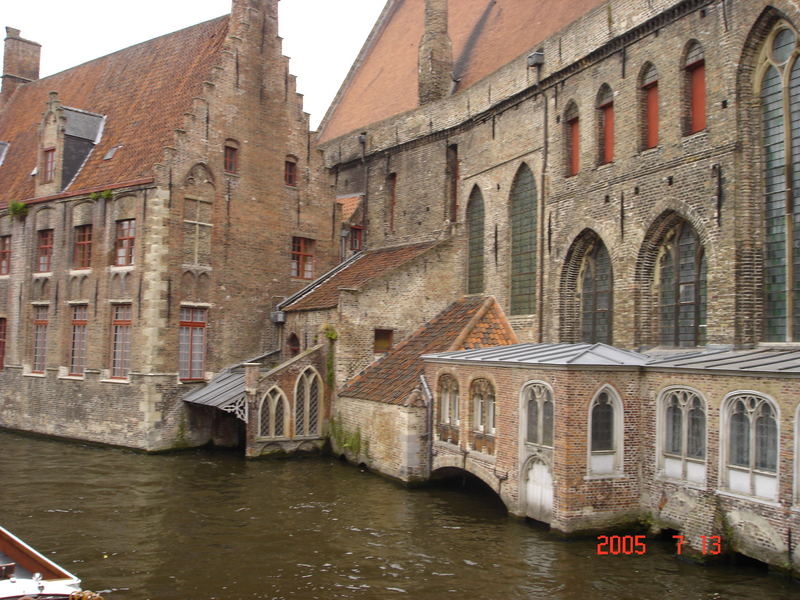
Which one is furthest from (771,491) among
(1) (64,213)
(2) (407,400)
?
(1) (64,213)

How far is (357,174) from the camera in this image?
24078 mm

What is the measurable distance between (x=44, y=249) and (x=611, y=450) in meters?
16.8

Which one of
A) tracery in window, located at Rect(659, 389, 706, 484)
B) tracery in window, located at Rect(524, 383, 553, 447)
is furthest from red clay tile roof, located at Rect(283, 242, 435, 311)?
tracery in window, located at Rect(659, 389, 706, 484)

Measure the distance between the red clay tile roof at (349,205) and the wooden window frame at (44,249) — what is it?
7.87m

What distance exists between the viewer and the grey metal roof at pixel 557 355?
11211 mm

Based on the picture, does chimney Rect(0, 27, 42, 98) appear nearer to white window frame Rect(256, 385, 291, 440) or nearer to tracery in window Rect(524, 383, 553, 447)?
white window frame Rect(256, 385, 291, 440)

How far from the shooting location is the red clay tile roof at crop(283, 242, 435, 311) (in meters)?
19.6

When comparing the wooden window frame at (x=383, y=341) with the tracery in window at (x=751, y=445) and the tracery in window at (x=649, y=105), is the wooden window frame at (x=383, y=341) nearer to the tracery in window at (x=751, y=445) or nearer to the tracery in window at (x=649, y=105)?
the tracery in window at (x=649, y=105)

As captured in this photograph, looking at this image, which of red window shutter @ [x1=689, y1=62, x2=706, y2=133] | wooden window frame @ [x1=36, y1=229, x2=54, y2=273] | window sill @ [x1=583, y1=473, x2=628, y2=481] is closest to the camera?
window sill @ [x1=583, y1=473, x2=628, y2=481]

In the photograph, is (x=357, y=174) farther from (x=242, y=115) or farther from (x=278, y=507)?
(x=278, y=507)

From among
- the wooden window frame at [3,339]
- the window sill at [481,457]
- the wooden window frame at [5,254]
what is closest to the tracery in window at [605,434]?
the window sill at [481,457]

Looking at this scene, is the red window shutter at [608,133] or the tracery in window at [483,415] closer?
the tracery in window at [483,415]

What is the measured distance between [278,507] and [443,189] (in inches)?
399

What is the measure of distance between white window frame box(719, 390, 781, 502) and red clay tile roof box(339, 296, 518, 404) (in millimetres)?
6573
